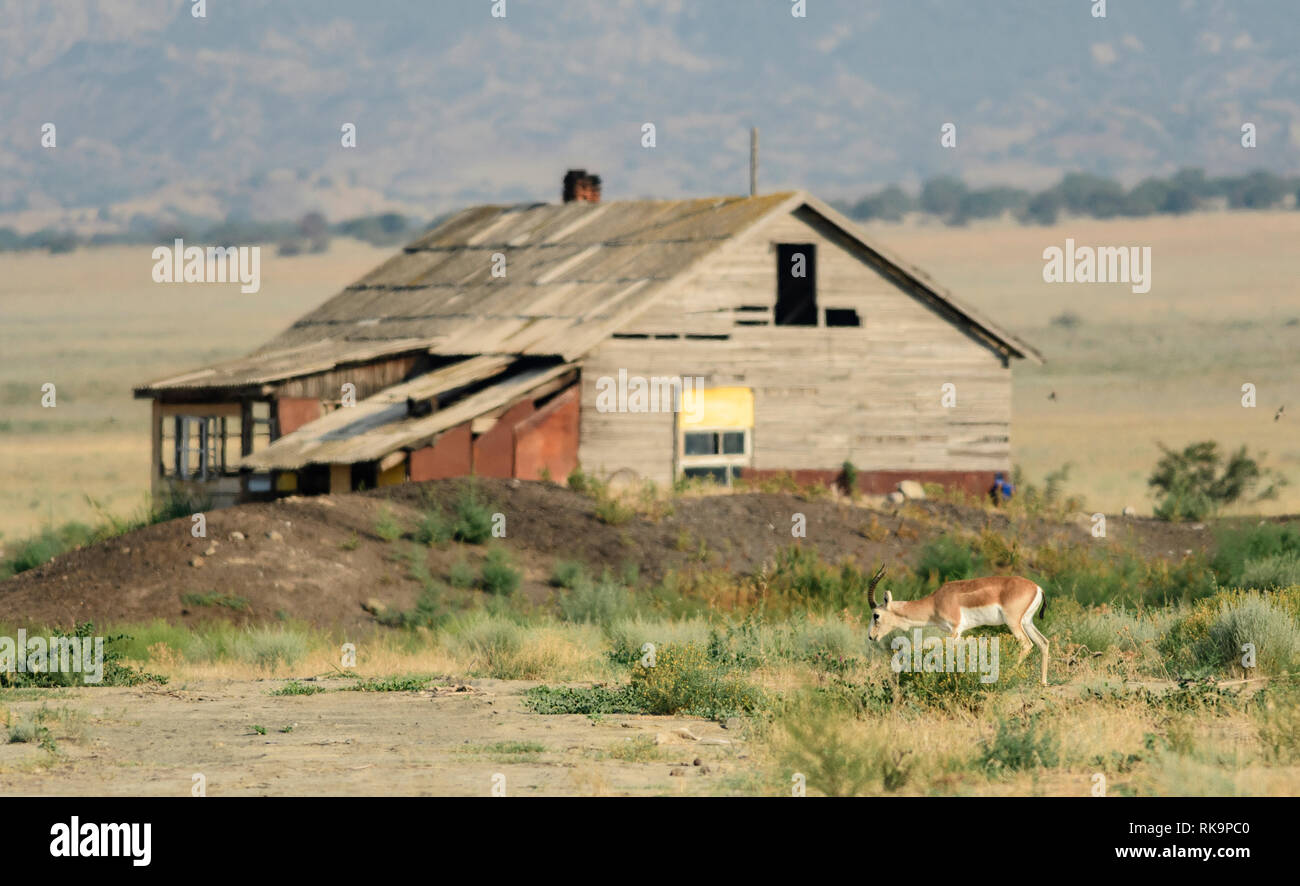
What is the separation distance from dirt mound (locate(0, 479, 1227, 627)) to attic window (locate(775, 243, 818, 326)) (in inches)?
222

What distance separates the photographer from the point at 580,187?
44.2 m

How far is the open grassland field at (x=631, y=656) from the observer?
43.7ft

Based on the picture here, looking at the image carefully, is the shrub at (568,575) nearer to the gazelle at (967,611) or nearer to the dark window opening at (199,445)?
the gazelle at (967,611)

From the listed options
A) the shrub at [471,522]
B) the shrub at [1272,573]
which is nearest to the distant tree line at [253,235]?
the shrub at [471,522]

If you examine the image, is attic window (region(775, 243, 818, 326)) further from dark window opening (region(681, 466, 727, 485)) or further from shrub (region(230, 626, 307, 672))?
shrub (region(230, 626, 307, 672))

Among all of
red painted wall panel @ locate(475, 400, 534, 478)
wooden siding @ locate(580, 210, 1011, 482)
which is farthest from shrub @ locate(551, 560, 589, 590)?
wooden siding @ locate(580, 210, 1011, 482)

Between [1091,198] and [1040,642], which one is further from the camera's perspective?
[1091,198]

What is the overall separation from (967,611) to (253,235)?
158 m

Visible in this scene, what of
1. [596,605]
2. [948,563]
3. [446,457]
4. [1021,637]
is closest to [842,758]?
[1021,637]

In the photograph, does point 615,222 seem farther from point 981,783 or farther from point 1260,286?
point 1260,286

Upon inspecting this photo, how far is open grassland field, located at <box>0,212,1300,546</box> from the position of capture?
72812 millimetres

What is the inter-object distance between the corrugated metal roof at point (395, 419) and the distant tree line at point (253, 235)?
374ft

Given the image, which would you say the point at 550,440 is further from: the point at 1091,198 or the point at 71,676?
the point at 1091,198

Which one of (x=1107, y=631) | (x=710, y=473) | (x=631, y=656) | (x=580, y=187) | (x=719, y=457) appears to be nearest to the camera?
(x=1107, y=631)
